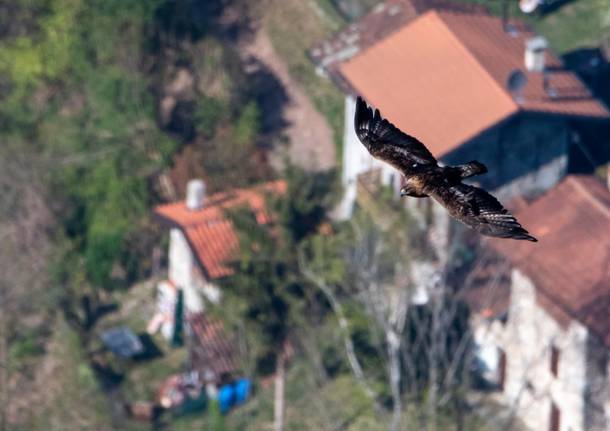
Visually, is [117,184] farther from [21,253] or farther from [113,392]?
[113,392]

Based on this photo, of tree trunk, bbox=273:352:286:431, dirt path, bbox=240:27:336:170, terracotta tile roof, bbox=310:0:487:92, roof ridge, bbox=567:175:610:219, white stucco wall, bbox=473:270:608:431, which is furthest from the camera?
dirt path, bbox=240:27:336:170

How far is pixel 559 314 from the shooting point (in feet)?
85.8

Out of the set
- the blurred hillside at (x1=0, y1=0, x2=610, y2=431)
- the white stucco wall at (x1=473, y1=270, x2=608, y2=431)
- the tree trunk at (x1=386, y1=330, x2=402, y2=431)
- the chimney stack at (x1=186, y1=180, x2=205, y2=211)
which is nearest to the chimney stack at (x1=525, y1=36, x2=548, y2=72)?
the blurred hillside at (x1=0, y1=0, x2=610, y2=431)

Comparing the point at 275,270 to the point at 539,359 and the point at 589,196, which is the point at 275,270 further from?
the point at 589,196

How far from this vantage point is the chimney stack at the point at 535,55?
32250mm

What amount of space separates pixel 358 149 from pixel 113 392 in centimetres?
983

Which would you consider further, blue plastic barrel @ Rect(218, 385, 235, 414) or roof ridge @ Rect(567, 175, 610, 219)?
blue plastic barrel @ Rect(218, 385, 235, 414)

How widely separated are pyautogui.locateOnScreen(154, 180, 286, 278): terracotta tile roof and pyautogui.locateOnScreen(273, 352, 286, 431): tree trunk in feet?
8.93

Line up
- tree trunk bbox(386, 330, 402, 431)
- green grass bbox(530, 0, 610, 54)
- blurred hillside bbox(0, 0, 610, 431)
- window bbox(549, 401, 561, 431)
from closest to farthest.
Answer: tree trunk bbox(386, 330, 402, 431)
window bbox(549, 401, 561, 431)
blurred hillside bbox(0, 0, 610, 431)
green grass bbox(530, 0, 610, 54)

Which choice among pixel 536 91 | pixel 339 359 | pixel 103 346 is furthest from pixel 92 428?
pixel 536 91

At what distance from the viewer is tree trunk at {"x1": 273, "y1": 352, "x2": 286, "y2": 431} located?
29.3m

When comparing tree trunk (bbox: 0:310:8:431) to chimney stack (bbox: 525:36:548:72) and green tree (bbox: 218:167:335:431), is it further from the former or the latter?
chimney stack (bbox: 525:36:548:72)

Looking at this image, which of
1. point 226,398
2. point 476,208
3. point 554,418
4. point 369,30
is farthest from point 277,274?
point 476,208

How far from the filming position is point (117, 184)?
38.7 metres
